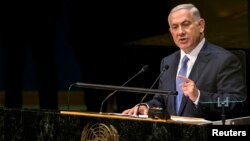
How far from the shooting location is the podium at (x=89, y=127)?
6.68 ft

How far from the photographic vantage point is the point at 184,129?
201cm

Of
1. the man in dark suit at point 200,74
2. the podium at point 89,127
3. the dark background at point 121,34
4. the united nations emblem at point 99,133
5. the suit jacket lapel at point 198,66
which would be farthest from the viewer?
the dark background at point 121,34

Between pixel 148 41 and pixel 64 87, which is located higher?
pixel 148 41

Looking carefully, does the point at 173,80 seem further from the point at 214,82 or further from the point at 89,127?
the point at 89,127

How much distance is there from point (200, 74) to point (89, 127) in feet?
2.81

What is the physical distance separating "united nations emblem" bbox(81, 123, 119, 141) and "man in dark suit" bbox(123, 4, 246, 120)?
332 millimetres

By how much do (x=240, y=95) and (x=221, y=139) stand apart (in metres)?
0.84

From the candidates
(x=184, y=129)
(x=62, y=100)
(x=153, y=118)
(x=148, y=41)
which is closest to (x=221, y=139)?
(x=184, y=129)

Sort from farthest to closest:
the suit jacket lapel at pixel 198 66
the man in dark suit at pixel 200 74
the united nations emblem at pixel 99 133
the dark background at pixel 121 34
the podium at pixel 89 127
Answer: the dark background at pixel 121 34 < the suit jacket lapel at pixel 198 66 < the man in dark suit at pixel 200 74 < the united nations emblem at pixel 99 133 < the podium at pixel 89 127

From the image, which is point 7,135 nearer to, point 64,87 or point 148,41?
point 148,41

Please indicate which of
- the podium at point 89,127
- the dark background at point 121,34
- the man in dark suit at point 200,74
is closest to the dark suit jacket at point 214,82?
the man in dark suit at point 200,74

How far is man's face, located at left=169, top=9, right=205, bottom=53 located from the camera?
2.97m

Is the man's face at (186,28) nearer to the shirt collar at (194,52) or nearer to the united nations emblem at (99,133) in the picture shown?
the shirt collar at (194,52)

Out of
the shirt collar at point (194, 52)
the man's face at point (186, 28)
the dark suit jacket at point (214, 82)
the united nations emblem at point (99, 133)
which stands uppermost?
the man's face at point (186, 28)
